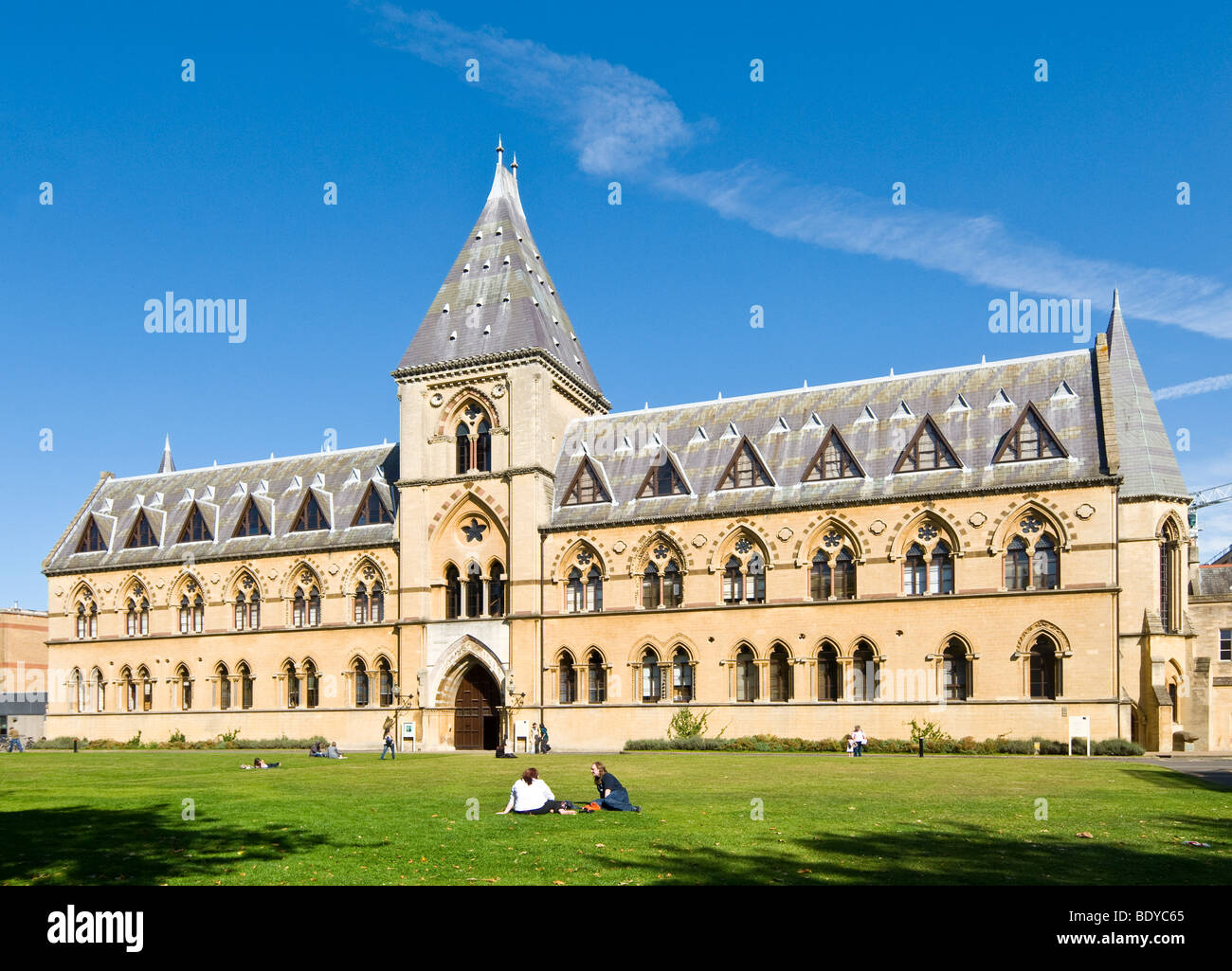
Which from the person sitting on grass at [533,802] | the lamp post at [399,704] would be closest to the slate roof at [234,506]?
the lamp post at [399,704]

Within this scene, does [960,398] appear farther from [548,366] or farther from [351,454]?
[351,454]

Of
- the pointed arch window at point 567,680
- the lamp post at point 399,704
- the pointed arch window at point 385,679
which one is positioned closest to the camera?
Answer: the pointed arch window at point 567,680

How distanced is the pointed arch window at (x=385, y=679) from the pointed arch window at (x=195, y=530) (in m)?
14.0

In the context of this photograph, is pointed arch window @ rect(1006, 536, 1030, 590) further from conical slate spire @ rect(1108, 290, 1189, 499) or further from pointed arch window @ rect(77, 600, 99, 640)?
pointed arch window @ rect(77, 600, 99, 640)

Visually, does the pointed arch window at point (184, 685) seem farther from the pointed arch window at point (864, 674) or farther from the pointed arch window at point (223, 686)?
the pointed arch window at point (864, 674)

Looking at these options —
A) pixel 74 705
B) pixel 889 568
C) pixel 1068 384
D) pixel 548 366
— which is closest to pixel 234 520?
pixel 74 705

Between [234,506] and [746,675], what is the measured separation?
3155 cm

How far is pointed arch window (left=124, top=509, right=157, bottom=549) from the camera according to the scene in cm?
6216

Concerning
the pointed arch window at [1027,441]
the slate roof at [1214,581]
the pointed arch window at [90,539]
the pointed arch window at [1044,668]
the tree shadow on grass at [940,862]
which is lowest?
the pointed arch window at [1044,668]

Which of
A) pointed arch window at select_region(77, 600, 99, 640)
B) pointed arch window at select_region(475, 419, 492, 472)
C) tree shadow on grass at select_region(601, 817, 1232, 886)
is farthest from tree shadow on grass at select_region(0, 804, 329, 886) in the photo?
pointed arch window at select_region(77, 600, 99, 640)

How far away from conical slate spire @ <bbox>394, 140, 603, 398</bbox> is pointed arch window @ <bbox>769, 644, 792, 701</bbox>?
18.0 meters

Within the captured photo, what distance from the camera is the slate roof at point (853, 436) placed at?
43.9m

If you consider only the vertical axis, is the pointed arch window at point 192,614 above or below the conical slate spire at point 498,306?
below

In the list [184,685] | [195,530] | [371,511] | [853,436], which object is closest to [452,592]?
[371,511]
